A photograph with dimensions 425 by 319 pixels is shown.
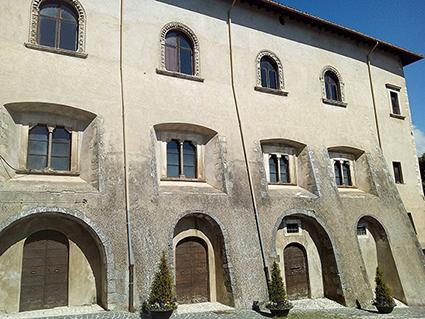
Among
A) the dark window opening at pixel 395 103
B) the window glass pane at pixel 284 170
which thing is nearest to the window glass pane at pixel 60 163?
the window glass pane at pixel 284 170

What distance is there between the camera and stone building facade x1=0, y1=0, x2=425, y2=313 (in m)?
10.1

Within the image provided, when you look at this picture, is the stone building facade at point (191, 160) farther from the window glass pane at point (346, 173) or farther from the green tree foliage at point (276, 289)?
the green tree foliage at point (276, 289)

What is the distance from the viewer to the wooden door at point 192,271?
1166cm

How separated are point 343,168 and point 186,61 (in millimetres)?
8365

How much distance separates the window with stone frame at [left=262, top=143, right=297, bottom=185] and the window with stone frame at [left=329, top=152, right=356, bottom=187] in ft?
7.31

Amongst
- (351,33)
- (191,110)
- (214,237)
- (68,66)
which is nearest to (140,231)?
(214,237)

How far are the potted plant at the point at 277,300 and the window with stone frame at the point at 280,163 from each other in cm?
425

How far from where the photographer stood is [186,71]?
13.5m

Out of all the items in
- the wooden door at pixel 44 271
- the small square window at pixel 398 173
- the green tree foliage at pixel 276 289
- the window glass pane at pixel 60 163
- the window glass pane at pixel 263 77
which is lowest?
the green tree foliage at pixel 276 289

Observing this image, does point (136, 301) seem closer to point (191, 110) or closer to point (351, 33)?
point (191, 110)

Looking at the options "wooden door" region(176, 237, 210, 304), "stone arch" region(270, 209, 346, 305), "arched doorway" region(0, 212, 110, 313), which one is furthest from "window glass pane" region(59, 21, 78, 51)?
"stone arch" region(270, 209, 346, 305)

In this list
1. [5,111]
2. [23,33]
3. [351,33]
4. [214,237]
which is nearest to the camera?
[5,111]

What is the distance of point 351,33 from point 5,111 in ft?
49.3

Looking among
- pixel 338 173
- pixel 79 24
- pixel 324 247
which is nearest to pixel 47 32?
pixel 79 24
